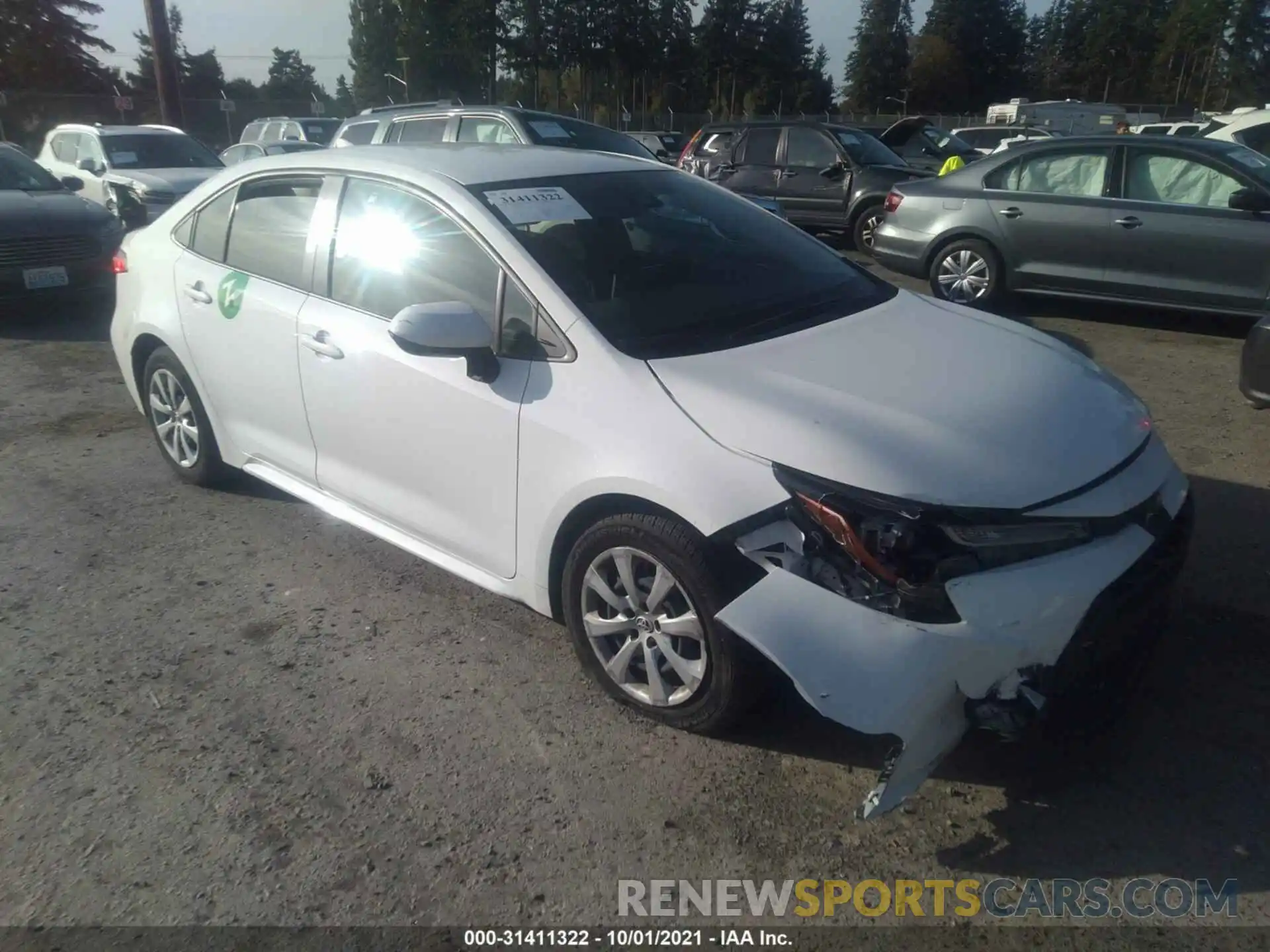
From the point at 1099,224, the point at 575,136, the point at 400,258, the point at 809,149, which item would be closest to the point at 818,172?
the point at 809,149

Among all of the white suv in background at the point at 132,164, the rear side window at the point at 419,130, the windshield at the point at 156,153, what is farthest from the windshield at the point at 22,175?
the rear side window at the point at 419,130

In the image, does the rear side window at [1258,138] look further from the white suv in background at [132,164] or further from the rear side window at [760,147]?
the white suv in background at [132,164]

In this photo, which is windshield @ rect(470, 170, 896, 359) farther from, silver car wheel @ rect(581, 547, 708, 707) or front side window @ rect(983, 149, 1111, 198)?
front side window @ rect(983, 149, 1111, 198)

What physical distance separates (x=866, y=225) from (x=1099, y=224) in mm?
4390

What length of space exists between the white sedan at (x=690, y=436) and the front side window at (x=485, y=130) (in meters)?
6.23

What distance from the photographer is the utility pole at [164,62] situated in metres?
18.8

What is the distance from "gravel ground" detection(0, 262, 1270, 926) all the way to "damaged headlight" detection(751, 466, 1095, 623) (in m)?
0.62

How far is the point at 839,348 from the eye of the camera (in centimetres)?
324

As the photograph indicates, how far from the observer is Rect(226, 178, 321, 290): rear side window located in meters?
4.04

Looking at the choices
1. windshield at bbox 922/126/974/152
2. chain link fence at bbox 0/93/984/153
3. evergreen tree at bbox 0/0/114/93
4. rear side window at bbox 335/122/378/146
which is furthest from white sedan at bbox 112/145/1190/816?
evergreen tree at bbox 0/0/114/93

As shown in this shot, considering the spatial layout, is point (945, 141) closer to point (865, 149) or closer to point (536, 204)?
point (865, 149)

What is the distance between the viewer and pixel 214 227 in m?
4.58

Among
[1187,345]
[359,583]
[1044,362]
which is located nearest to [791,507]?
[1044,362]

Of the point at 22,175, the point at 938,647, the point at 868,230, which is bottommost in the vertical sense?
the point at 868,230
